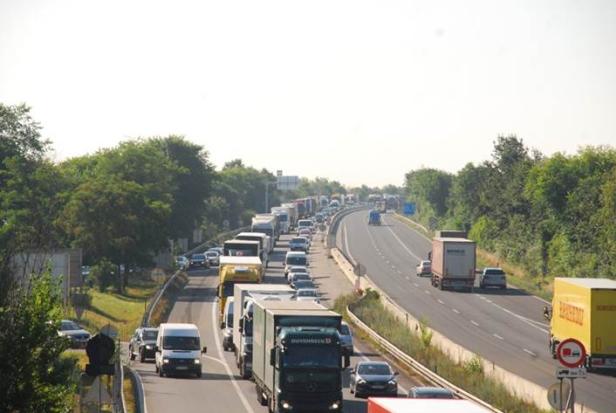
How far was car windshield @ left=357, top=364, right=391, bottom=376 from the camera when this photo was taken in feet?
139

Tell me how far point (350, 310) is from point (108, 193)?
91.5ft

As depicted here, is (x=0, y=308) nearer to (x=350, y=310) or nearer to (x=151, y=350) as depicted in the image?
(x=151, y=350)

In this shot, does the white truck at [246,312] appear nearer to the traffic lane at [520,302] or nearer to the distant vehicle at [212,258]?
the traffic lane at [520,302]

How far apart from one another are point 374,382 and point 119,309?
40.8m

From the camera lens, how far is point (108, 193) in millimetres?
92750

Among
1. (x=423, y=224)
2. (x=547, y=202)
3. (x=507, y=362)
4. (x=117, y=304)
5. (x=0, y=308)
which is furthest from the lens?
(x=423, y=224)

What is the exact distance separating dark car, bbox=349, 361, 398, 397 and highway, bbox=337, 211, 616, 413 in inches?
257

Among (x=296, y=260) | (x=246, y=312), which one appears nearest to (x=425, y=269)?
(x=296, y=260)

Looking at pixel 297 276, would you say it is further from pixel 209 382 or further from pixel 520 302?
pixel 209 382

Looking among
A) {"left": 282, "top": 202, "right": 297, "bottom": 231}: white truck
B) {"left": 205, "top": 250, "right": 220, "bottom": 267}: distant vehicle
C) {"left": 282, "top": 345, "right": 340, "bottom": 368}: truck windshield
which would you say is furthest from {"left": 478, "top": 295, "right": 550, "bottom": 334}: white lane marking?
{"left": 282, "top": 202, "right": 297, "bottom": 231}: white truck

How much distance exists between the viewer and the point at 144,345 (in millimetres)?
54188

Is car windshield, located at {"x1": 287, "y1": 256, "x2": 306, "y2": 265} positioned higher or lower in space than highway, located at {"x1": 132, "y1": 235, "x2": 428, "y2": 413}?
higher

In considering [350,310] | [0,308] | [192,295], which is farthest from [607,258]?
[0,308]

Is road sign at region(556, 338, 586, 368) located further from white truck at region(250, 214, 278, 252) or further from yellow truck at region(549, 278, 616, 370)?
white truck at region(250, 214, 278, 252)
